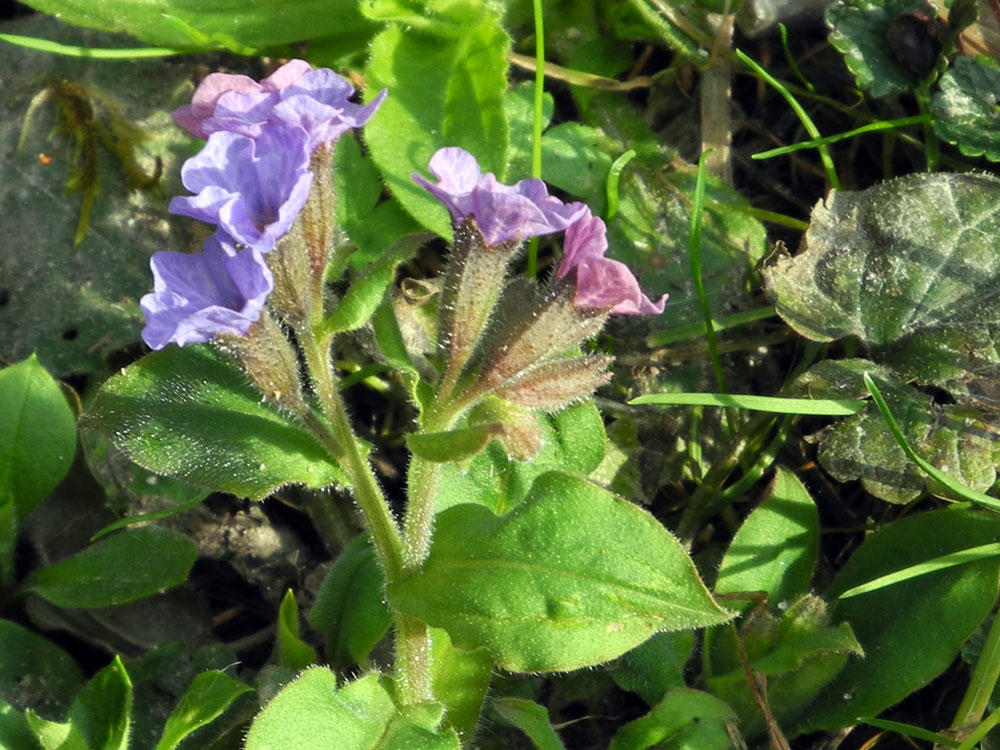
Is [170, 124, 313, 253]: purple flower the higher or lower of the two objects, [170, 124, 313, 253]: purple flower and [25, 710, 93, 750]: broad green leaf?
the higher

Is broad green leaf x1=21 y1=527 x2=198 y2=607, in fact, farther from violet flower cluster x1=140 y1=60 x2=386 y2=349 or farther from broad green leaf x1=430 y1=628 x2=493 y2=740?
violet flower cluster x1=140 y1=60 x2=386 y2=349

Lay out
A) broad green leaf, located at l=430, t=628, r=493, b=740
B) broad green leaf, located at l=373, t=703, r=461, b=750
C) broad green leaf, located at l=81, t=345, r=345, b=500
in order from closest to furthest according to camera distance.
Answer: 1. broad green leaf, located at l=373, t=703, r=461, b=750
2. broad green leaf, located at l=81, t=345, r=345, b=500
3. broad green leaf, located at l=430, t=628, r=493, b=740

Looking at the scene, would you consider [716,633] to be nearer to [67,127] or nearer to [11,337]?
[11,337]

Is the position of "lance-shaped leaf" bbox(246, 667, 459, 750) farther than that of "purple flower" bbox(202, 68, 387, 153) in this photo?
Yes

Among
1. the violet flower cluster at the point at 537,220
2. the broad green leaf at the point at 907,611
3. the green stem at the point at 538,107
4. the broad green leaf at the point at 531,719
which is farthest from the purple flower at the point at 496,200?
the broad green leaf at the point at 907,611

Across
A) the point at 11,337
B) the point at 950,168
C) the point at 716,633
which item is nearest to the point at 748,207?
the point at 950,168

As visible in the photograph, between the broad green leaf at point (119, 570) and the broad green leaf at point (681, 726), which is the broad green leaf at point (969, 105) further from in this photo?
the broad green leaf at point (119, 570)

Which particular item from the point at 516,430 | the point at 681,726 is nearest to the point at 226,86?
the point at 516,430

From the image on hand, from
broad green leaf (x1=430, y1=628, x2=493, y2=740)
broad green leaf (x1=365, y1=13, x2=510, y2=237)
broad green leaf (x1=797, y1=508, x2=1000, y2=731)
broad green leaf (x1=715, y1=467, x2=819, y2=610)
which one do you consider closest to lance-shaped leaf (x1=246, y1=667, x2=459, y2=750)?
broad green leaf (x1=430, y1=628, x2=493, y2=740)
